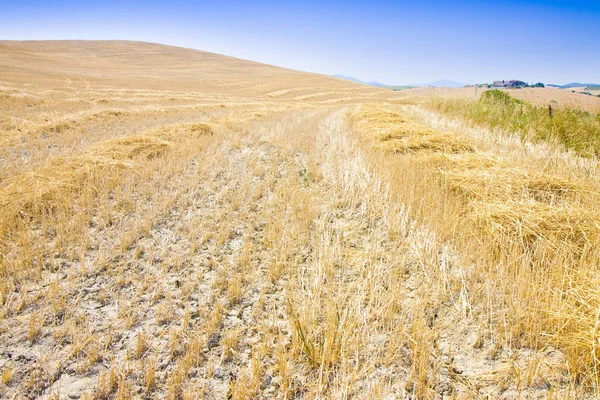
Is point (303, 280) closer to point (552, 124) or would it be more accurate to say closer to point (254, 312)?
point (254, 312)

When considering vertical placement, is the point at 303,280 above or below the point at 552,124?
below

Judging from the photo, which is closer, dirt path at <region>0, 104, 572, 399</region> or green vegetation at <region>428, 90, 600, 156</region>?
dirt path at <region>0, 104, 572, 399</region>

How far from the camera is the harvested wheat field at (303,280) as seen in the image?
1.94 m

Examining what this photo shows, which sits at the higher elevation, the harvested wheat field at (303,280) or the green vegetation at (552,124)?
the green vegetation at (552,124)

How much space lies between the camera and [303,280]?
2.86 m

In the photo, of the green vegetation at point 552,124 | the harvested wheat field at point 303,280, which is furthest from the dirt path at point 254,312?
the green vegetation at point 552,124

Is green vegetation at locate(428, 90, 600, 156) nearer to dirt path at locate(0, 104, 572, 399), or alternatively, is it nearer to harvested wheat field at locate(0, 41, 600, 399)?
harvested wheat field at locate(0, 41, 600, 399)

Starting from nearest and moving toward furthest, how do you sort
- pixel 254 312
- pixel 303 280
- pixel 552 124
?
pixel 254 312, pixel 303 280, pixel 552 124

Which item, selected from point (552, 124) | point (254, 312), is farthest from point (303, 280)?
point (552, 124)

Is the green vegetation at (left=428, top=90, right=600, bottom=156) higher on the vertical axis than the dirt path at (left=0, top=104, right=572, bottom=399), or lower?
higher

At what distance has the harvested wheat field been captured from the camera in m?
1.94

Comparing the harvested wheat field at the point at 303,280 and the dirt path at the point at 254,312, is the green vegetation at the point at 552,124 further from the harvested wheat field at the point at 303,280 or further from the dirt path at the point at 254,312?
the dirt path at the point at 254,312

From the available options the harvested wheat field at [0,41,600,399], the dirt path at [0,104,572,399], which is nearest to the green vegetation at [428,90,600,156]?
the harvested wheat field at [0,41,600,399]

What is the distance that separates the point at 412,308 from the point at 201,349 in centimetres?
150
